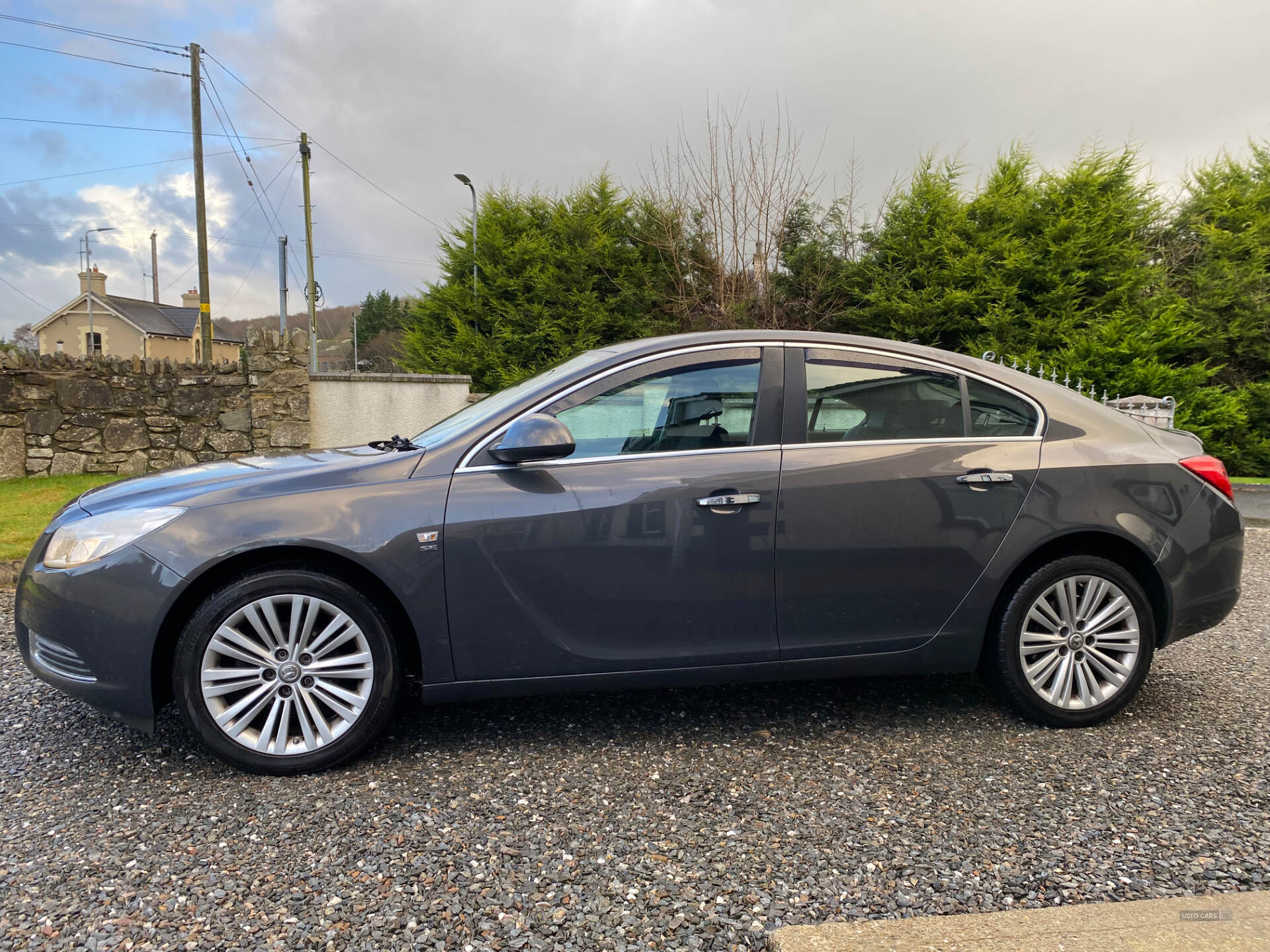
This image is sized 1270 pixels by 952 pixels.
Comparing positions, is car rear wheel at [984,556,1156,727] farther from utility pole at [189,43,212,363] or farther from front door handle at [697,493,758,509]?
utility pole at [189,43,212,363]

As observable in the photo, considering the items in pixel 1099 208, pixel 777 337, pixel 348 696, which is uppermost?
pixel 1099 208

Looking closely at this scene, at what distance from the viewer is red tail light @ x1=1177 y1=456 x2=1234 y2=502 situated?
3359 millimetres

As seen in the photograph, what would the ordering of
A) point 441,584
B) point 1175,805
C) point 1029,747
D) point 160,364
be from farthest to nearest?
point 160,364
point 1029,747
point 441,584
point 1175,805

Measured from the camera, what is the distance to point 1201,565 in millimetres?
3334

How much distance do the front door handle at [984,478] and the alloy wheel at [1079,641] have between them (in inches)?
18.8

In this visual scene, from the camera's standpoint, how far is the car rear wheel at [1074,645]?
323 cm

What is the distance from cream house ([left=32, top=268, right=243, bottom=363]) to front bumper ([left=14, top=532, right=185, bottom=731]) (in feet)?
183

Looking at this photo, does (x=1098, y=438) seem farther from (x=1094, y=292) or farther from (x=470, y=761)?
(x=1094, y=292)

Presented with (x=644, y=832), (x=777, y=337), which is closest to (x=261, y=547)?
(x=644, y=832)

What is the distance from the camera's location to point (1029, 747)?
10.2ft

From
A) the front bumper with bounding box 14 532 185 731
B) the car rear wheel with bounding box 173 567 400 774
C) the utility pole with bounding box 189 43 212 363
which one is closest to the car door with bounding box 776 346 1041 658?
the car rear wheel with bounding box 173 567 400 774

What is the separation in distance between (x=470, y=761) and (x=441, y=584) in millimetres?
681

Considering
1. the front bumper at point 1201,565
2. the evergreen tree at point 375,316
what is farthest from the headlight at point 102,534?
the evergreen tree at point 375,316

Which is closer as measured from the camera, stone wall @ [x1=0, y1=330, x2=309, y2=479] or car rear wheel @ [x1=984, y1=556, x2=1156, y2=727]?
car rear wheel @ [x1=984, y1=556, x2=1156, y2=727]
